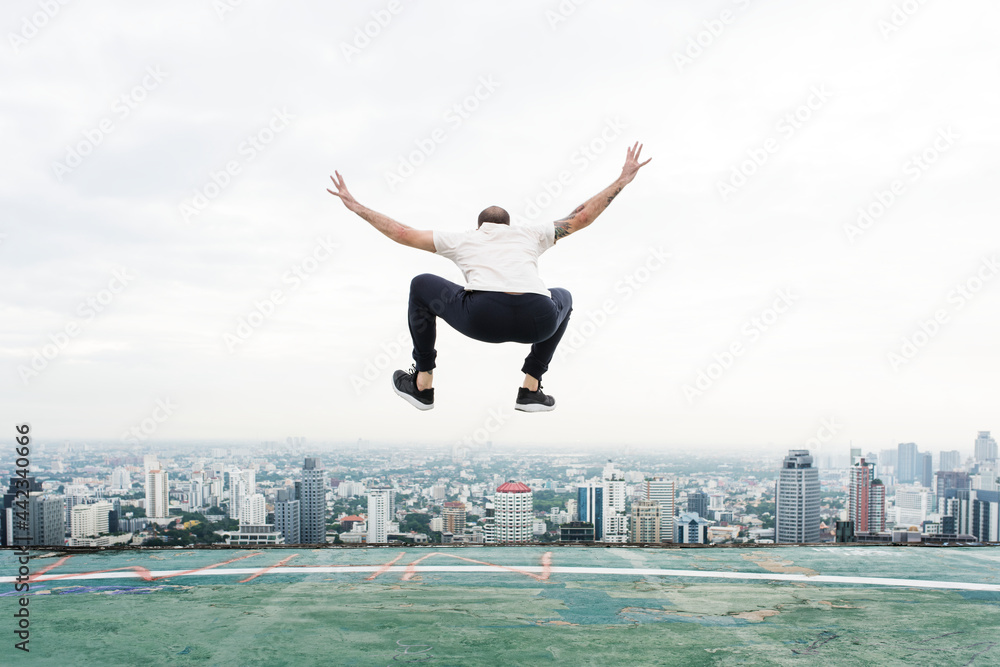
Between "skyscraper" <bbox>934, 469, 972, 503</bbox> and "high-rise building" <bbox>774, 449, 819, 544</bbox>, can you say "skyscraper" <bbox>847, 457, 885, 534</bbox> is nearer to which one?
"high-rise building" <bbox>774, 449, 819, 544</bbox>

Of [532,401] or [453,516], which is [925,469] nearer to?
[453,516]

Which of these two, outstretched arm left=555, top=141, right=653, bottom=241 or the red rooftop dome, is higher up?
outstretched arm left=555, top=141, right=653, bottom=241

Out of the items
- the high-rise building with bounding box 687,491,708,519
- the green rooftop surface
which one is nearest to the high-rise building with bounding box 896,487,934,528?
the high-rise building with bounding box 687,491,708,519

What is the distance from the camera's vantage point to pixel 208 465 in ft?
186

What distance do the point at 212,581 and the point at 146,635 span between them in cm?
229

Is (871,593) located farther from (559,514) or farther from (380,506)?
(559,514)

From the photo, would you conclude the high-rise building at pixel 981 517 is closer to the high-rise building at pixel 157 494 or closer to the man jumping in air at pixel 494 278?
the man jumping in air at pixel 494 278

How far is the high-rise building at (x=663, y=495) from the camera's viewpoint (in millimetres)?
45531

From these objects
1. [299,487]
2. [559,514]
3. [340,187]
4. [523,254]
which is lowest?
[559,514]

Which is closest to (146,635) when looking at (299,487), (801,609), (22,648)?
(22,648)

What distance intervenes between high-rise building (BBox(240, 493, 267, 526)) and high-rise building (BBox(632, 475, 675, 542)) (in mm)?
24966

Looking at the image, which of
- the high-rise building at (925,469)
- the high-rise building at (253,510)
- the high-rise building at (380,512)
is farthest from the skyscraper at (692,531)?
the high-rise building at (925,469)

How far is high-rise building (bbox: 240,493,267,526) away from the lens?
3712cm

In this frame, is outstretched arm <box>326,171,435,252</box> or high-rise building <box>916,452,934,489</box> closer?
outstretched arm <box>326,171,435,252</box>
